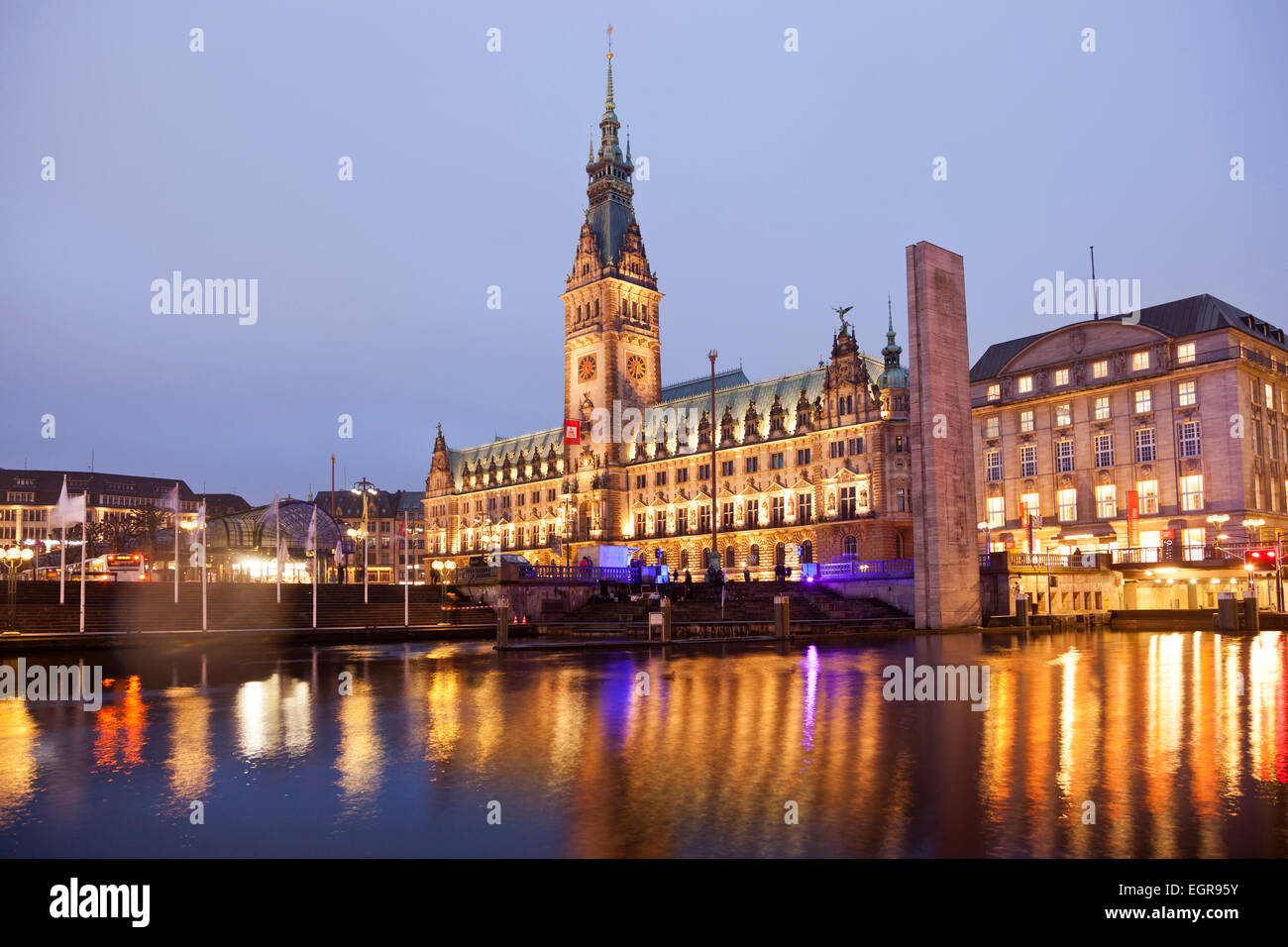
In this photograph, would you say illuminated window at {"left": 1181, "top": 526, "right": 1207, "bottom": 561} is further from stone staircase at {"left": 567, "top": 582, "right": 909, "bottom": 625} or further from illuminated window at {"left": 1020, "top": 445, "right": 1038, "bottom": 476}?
stone staircase at {"left": 567, "top": 582, "right": 909, "bottom": 625}

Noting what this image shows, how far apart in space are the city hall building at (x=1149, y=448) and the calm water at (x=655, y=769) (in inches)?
2074

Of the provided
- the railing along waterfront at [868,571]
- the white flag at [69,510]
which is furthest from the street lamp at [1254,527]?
the white flag at [69,510]

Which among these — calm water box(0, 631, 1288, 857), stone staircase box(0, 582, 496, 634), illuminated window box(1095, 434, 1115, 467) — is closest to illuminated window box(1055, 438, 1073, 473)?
illuminated window box(1095, 434, 1115, 467)

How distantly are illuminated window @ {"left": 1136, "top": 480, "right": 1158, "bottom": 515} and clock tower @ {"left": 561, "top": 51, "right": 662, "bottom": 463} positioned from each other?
194 ft

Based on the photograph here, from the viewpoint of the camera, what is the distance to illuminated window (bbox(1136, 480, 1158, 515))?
78750 mm

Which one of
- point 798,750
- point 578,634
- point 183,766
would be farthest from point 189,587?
point 798,750

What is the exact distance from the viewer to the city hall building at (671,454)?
291 ft

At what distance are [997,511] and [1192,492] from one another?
18495mm

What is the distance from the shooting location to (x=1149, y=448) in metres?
79.8

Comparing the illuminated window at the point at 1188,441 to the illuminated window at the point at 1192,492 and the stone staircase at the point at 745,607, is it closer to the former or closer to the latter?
the illuminated window at the point at 1192,492

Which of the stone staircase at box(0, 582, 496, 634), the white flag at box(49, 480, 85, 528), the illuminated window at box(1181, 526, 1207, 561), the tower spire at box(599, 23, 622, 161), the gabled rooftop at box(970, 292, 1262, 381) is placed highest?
the tower spire at box(599, 23, 622, 161)

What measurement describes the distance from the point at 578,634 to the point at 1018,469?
5949 centimetres
